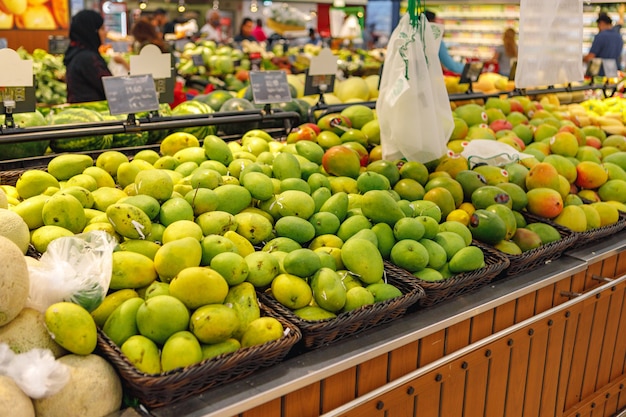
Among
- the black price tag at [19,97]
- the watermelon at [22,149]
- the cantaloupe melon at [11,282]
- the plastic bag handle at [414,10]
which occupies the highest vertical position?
the plastic bag handle at [414,10]

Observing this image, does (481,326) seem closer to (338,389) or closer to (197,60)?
(338,389)

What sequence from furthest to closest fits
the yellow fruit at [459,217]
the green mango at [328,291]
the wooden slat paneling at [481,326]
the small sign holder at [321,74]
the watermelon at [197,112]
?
the small sign holder at [321,74] → the watermelon at [197,112] → the yellow fruit at [459,217] → the wooden slat paneling at [481,326] → the green mango at [328,291]

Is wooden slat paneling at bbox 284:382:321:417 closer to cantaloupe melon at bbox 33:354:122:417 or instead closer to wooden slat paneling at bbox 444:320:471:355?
cantaloupe melon at bbox 33:354:122:417

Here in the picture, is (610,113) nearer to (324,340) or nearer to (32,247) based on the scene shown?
(324,340)

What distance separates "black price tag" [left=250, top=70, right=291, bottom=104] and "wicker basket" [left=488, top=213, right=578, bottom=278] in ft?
4.82

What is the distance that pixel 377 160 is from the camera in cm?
276

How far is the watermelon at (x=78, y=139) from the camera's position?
2889 millimetres

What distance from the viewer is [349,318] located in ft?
5.63

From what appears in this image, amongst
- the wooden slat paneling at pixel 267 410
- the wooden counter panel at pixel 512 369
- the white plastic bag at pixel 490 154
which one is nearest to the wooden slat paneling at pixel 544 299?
the wooden counter panel at pixel 512 369

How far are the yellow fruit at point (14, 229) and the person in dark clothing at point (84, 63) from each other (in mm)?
3626

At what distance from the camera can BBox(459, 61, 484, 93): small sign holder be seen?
4316 mm

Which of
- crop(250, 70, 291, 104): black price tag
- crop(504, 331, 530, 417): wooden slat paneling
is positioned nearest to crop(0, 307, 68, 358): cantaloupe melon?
crop(504, 331, 530, 417): wooden slat paneling

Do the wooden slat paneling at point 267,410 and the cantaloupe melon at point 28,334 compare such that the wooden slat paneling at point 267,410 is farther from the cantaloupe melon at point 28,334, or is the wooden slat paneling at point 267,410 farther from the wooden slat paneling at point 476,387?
the wooden slat paneling at point 476,387

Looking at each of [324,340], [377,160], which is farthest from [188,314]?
[377,160]
